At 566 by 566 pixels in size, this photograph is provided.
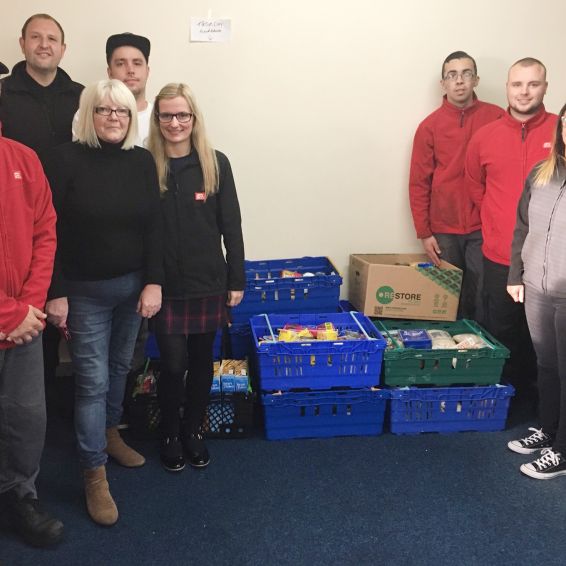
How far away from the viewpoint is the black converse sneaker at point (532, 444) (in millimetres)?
2301

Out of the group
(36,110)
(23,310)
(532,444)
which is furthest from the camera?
(532,444)

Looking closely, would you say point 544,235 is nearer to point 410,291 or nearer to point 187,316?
point 410,291

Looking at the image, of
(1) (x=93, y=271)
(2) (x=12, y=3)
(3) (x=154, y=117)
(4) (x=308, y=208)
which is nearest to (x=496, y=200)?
(4) (x=308, y=208)

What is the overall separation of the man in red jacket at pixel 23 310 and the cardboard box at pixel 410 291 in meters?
1.65

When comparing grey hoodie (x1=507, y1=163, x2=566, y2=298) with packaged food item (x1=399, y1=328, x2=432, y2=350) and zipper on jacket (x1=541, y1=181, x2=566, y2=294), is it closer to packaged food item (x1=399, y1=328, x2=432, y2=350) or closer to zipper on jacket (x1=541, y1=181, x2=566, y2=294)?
Result: zipper on jacket (x1=541, y1=181, x2=566, y2=294)

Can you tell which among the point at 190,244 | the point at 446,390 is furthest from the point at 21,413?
the point at 446,390

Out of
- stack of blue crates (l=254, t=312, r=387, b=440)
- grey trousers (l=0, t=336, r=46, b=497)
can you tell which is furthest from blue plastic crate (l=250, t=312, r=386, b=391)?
grey trousers (l=0, t=336, r=46, b=497)

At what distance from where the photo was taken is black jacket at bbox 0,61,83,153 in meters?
2.08

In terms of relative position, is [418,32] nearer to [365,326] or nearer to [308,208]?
[308,208]

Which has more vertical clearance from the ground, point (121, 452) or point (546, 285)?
point (546, 285)

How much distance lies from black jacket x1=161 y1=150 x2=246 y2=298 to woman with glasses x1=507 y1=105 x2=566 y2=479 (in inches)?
45.4

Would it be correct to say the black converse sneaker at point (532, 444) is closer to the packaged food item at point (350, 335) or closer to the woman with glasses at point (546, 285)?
the woman with glasses at point (546, 285)

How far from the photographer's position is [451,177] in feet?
9.23

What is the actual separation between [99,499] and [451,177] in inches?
88.1
